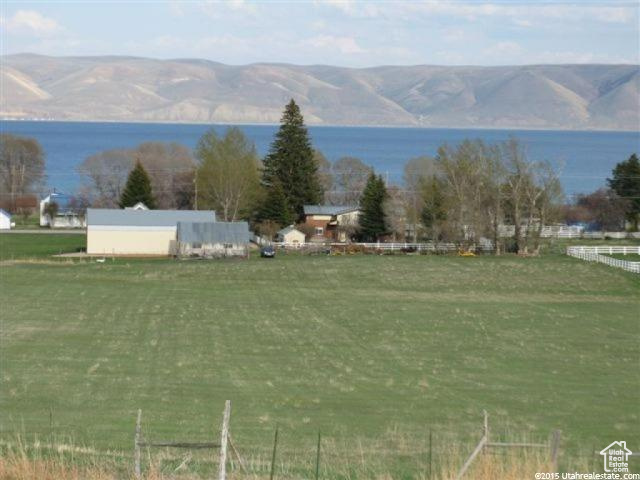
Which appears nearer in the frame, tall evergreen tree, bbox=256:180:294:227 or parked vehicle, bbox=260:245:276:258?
parked vehicle, bbox=260:245:276:258

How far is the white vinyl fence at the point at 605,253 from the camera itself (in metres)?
56.5

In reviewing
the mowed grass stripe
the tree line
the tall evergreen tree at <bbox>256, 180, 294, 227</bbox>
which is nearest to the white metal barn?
the mowed grass stripe

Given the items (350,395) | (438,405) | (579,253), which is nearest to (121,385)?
(350,395)

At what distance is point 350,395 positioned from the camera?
976 inches

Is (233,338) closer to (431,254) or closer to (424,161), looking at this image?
(431,254)

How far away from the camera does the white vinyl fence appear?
185 feet

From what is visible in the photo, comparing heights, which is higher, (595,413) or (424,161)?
(424,161)

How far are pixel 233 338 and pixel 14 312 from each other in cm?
951

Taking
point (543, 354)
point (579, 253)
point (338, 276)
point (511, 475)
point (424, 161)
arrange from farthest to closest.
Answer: point (424, 161) → point (579, 253) → point (338, 276) → point (543, 354) → point (511, 475)

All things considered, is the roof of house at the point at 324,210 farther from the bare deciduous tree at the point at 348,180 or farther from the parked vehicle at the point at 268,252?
the bare deciduous tree at the point at 348,180

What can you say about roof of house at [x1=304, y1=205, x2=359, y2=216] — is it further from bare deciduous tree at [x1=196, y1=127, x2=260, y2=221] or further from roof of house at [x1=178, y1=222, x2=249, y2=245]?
roof of house at [x1=178, y1=222, x2=249, y2=245]

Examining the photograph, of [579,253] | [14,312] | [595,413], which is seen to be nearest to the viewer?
[595,413]

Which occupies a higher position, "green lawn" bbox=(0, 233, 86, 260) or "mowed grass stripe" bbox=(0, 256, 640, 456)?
"green lawn" bbox=(0, 233, 86, 260)

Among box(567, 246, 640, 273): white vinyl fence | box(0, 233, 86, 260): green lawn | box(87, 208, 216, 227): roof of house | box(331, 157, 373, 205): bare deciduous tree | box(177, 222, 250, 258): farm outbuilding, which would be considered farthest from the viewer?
box(331, 157, 373, 205): bare deciduous tree
